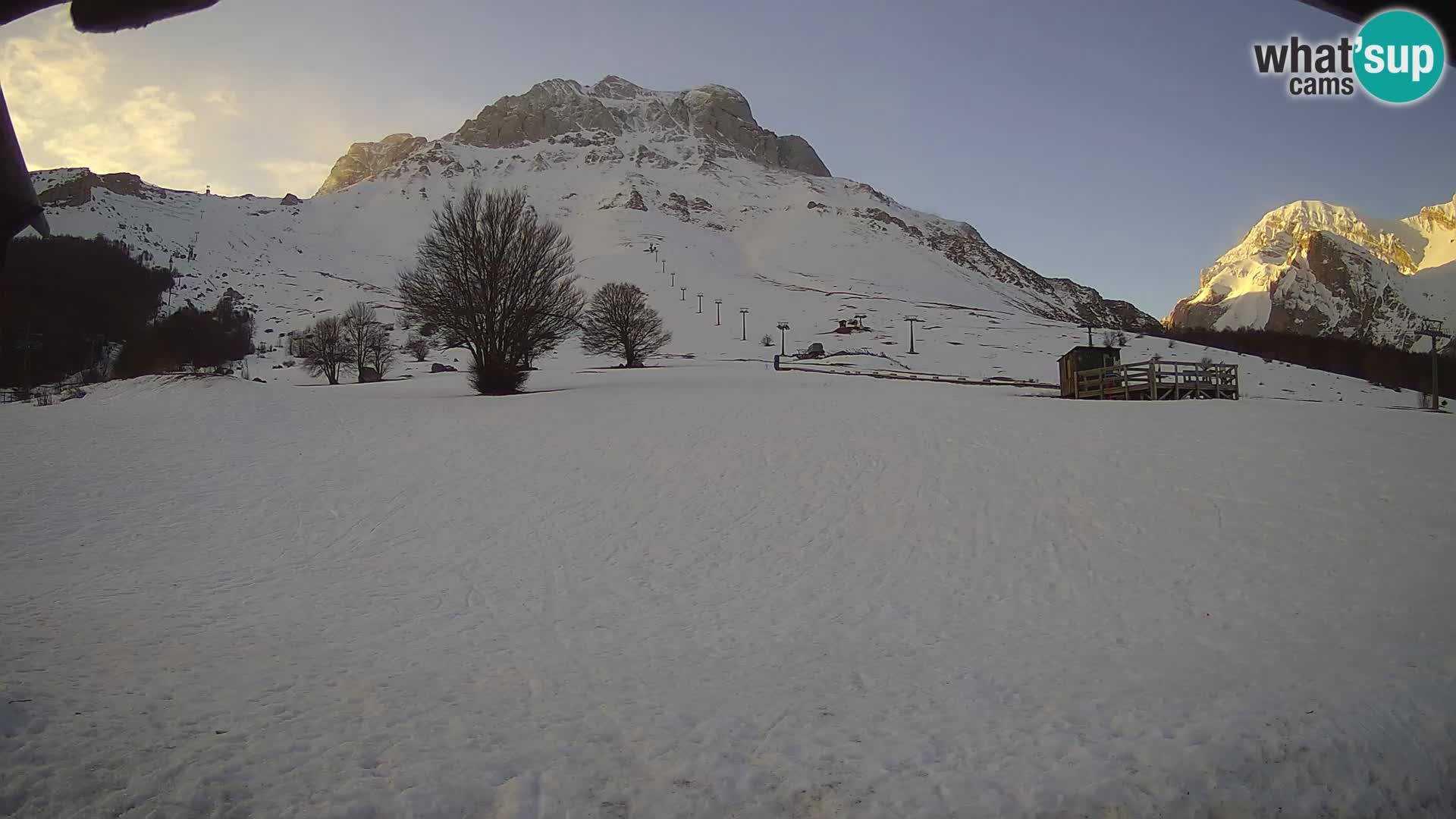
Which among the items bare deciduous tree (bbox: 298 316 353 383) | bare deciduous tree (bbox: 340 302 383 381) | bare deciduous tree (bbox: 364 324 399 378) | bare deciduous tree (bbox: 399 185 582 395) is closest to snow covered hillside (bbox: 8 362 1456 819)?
bare deciduous tree (bbox: 399 185 582 395)

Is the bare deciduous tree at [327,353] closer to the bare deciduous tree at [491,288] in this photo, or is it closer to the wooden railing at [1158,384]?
the bare deciduous tree at [491,288]

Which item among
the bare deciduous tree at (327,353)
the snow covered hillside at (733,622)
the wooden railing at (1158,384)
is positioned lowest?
the snow covered hillside at (733,622)

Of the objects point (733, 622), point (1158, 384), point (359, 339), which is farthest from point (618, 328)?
point (733, 622)

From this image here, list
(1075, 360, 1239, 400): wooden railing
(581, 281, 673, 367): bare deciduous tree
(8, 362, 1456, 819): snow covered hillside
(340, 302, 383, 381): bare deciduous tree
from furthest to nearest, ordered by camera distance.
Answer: (340, 302, 383, 381): bare deciduous tree
(581, 281, 673, 367): bare deciduous tree
(1075, 360, 1239, 400): wooden railing
(8, 362, 1456, 819): snow covered hillside

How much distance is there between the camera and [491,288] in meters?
35.7

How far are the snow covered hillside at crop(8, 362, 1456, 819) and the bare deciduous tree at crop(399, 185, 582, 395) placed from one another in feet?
38.5

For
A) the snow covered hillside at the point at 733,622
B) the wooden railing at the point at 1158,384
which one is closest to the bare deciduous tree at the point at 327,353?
the snow covered hillside at the point at 733,622

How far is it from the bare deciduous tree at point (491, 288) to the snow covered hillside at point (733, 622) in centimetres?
1173

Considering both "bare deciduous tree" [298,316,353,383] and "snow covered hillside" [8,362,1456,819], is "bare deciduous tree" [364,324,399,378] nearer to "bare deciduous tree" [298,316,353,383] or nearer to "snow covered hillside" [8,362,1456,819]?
"bare deciduous tree" [298,316,353,383]

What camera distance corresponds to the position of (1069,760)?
21.6 feet

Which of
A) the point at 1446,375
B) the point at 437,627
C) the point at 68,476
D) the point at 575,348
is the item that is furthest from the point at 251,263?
the point at 1446,375

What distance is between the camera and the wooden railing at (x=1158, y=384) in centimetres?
3388

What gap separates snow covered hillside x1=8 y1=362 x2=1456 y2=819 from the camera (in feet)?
20.2

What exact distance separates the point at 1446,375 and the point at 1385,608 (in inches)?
3613
